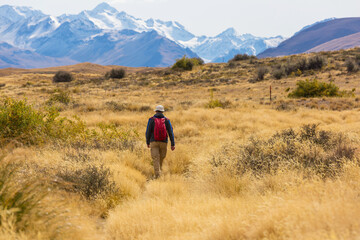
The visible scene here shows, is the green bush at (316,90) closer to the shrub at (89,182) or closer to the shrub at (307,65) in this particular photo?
the shrub at (307,65)

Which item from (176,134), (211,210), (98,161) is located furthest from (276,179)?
(176,134)

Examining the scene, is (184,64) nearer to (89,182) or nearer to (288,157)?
(288,157)

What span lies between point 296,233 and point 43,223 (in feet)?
8.90

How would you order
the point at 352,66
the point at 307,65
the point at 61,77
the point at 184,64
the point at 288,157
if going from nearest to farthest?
1. the point at 288,157
2. the point at 352,66
3. the point at 307,65
4. the point at 61,77
5. the point at 184,64

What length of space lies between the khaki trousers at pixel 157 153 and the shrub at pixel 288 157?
49.8 inches

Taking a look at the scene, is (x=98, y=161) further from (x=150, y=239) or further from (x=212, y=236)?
(x=212, y=236)

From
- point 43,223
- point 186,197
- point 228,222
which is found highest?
point 43,223

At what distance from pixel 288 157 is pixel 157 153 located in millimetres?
3095

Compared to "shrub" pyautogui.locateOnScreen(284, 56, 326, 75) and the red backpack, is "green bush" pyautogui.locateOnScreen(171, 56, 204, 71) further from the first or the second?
the red backpack

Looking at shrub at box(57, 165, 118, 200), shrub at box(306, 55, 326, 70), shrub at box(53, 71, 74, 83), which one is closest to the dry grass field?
shrub at box(57, 165, 118, 200)

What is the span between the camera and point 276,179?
461 cm

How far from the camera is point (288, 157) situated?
566 centimetres

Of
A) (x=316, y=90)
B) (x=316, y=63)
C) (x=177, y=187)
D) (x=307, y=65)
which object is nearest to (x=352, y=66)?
(x=316, y=63)

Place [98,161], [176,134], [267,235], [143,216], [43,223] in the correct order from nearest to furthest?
[267,235] < [43,223] < [143,216] < [98,161] < [176,134]
